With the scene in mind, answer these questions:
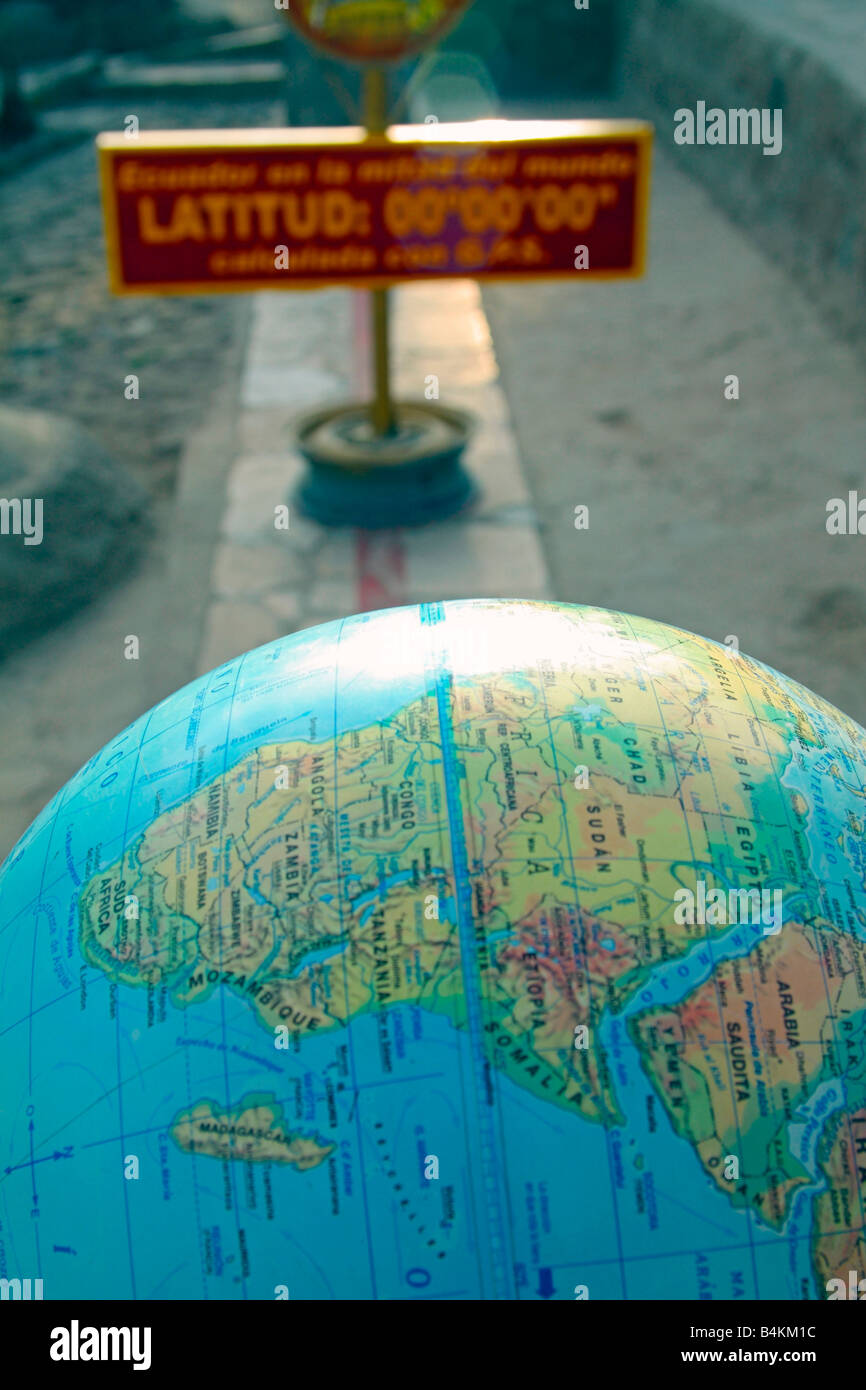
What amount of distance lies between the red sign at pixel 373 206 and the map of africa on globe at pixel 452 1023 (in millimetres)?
3486

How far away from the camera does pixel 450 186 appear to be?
15.4ft

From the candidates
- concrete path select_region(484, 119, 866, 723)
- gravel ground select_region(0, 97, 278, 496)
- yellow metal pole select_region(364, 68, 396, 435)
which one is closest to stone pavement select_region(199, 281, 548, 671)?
concrete path select_region(484, 119, 866, 723)

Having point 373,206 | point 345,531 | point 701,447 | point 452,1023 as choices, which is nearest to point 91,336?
point 345,531

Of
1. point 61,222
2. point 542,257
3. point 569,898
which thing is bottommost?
point 569,898

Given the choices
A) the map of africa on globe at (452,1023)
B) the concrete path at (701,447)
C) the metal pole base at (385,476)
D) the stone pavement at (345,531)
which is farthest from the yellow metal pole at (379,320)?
the map of africa on globe at (452,1023)

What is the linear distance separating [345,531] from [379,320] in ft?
3.06

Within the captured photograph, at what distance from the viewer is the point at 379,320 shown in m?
5.33

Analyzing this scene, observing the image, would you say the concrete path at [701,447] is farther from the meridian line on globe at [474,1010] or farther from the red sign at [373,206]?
the meridian line on globe at [474,1010]

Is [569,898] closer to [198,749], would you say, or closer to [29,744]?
[198,749]

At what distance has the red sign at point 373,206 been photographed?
4527 mm

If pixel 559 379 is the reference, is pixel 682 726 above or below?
below

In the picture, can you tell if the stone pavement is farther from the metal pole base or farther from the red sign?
the red sign

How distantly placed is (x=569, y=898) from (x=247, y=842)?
40cm
